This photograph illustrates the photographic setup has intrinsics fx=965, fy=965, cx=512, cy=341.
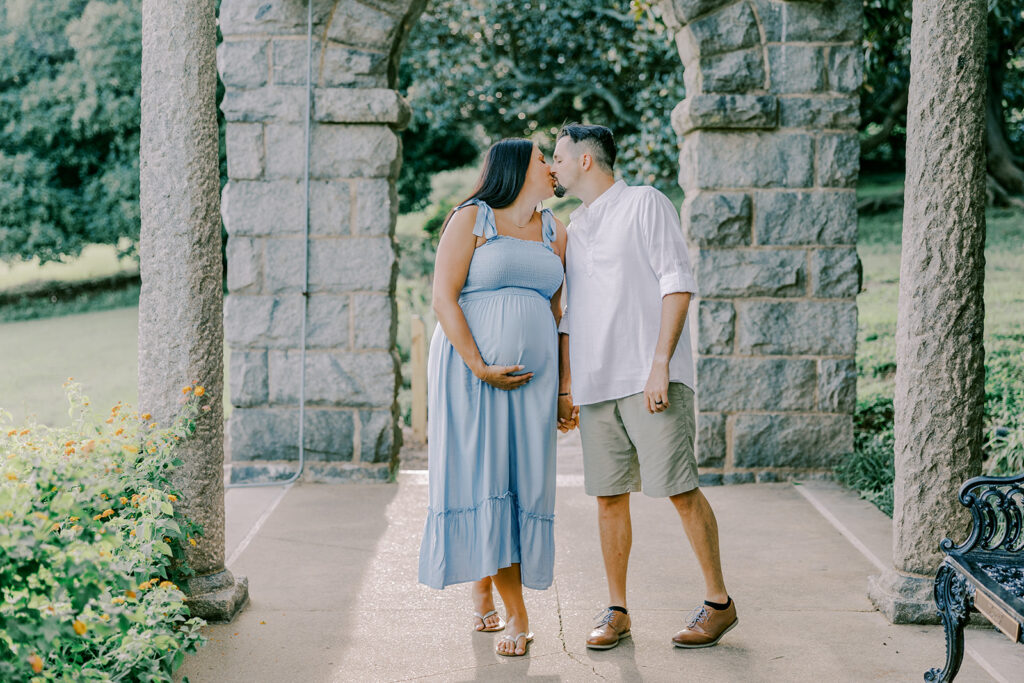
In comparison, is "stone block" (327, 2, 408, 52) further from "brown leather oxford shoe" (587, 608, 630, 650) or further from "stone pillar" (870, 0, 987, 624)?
"brown leather oxford shoe" (587, 608, 630, 650)

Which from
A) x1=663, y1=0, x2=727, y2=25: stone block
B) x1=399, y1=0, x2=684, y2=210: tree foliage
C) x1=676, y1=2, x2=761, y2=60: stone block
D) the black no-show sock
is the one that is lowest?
the black no-show sock

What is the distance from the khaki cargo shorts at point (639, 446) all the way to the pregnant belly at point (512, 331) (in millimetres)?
314

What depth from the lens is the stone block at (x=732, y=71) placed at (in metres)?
5.73

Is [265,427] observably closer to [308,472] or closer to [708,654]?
[308,472]

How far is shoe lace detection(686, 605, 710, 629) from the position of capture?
11.5ft

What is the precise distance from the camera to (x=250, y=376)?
5945mm

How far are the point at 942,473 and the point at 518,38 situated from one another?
1020 cm

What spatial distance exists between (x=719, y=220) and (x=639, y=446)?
2.67 metres

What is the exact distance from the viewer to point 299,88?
5.88 meters

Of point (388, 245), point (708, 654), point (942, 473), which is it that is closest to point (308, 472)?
point (388, 245)

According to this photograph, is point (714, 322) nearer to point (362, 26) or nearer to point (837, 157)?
point (837, 157)

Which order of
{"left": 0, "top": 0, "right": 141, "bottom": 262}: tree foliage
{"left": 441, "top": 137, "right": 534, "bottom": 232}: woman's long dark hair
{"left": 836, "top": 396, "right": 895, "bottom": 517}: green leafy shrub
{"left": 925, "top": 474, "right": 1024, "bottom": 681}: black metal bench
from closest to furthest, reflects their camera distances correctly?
1. {"left": 925, "top": 474, "right": 1024, "bottom": 681}: black metal bench
2. {"left": 441, "top": 137, "right": 534, "bottom": 232}: woman's long dark hair
3. {"left": 836, "top": 396, "right": 895, "bottom": 517}: green leafy shrub
4. {"left": 0, "top": 0, "right": 141, "bottom": 262}: tree foliage

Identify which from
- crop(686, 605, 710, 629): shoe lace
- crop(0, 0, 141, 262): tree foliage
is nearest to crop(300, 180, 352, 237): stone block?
crop(686, 605, 710, 629): shoe lace

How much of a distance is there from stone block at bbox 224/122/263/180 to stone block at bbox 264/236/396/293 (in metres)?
0.46
